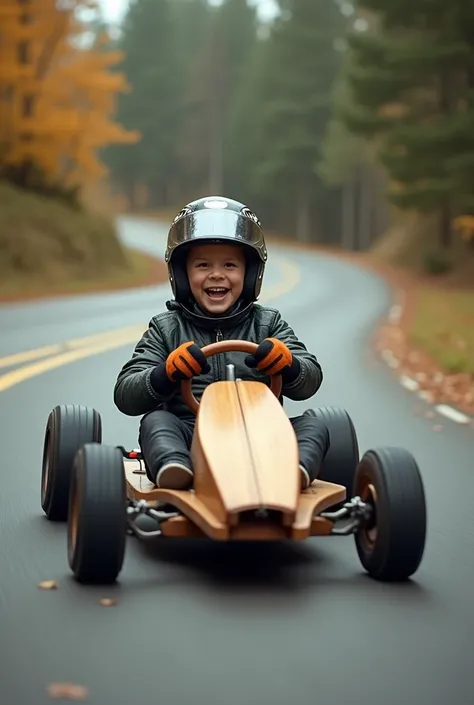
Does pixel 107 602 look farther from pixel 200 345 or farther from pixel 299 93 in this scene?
pixel 299 93

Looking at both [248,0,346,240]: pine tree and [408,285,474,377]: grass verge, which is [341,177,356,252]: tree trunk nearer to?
[248,0,346,240]: pine tree

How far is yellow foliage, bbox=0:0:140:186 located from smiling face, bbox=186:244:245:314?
94.3 ft

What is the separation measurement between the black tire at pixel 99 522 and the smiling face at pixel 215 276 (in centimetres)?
150

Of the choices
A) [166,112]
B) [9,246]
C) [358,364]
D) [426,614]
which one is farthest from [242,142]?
[426,614]

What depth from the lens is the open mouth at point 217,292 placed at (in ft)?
22.3

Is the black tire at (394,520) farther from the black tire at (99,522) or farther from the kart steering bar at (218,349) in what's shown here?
the black tire at (99,522)

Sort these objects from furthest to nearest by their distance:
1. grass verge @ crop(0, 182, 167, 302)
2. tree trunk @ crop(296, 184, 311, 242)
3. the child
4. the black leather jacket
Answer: tree trunk @ crop(296, 184, 311, 242), grass verge @ crop(0, 182, 167, 302), the black leather jacket, the child

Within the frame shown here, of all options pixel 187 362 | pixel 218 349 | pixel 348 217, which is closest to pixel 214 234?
pixel 218 349

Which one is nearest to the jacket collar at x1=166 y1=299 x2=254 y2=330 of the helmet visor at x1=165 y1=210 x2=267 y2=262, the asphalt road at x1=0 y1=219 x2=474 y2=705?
the helmet visor at x1=165 y1=210 x2=267 y2=262

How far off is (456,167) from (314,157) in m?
33.9

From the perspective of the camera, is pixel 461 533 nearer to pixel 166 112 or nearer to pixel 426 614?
pixel 426 614

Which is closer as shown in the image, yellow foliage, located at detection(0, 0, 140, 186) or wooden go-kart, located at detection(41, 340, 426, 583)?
wooden go-kart, located at detection(41, 340, 426, 583)

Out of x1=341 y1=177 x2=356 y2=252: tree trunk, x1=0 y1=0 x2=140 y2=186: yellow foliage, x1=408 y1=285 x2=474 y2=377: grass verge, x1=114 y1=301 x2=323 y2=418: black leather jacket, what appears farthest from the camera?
x1=341 y1=177 x2=356 y2=252: tree trunk

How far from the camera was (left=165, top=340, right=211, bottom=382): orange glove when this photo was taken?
6.05m
